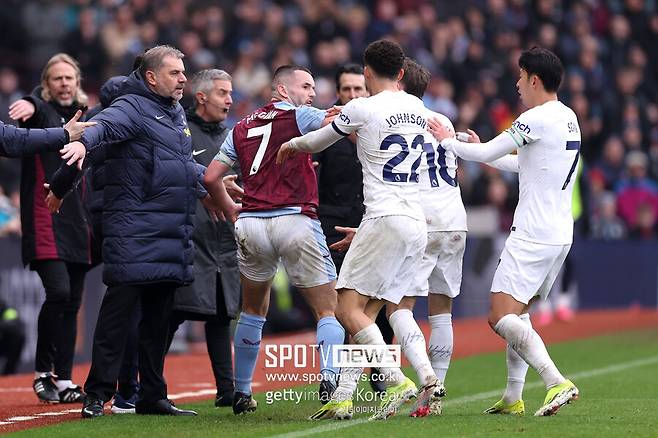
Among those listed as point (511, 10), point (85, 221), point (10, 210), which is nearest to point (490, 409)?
point (85, 221)

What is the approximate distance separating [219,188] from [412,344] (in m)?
1.68

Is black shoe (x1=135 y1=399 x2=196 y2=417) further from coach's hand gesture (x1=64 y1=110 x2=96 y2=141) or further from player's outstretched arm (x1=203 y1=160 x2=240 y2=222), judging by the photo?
coach's hand gesture (x1=64 y1=110 x2=96 y2=141)

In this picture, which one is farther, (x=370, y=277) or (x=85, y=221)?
(x=85, y=221)

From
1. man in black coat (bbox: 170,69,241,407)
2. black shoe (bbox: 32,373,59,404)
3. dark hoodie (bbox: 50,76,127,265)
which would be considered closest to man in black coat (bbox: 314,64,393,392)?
man in black coat (bbox: 170,69,241,407)

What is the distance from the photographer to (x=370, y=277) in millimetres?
9016

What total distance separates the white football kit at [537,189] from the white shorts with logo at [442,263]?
58cm

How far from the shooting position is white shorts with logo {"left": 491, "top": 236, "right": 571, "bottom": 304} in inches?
362

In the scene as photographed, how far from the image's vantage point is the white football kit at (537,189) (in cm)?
917

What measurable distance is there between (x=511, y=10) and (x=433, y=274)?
18765mm

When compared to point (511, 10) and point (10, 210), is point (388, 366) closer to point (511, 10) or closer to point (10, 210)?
point (10, 210)

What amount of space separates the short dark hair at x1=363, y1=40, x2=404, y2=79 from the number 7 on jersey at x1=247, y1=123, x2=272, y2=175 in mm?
835

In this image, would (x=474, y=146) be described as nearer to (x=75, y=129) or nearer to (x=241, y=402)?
(x=241, y=402)

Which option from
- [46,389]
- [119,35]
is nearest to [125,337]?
[46,389]

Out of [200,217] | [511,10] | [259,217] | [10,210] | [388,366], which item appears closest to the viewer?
[388,366]
